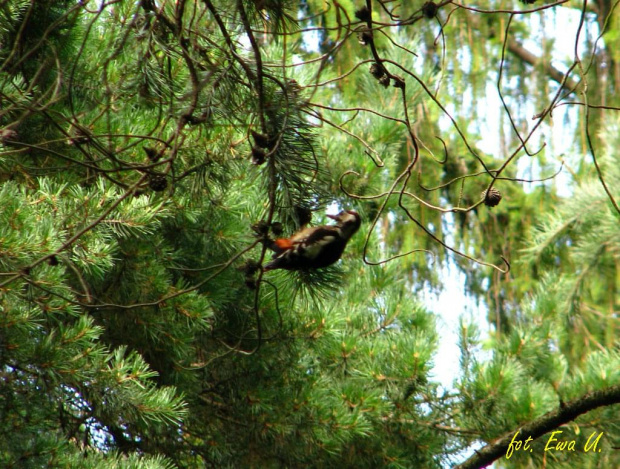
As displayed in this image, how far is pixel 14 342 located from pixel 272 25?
46.2 inches

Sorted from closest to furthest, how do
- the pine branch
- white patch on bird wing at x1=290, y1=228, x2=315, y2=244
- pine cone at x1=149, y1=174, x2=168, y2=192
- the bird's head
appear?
pine cone at x1=149, y1=174, x2=168, y2=192 < white patch on bird wing at x1=290, y1=228, x2=315, y2=244 < the bird's head < the pine branch

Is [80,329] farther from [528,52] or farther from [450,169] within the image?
[528,52]

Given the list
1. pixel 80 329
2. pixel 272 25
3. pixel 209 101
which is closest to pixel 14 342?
pixel 80 329

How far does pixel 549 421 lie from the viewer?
263 cm

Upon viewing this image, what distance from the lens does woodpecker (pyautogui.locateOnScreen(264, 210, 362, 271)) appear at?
1.69 m

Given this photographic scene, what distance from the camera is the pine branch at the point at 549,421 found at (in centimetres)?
254

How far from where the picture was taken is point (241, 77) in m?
1.75

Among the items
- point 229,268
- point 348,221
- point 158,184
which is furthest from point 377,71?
point 229,268

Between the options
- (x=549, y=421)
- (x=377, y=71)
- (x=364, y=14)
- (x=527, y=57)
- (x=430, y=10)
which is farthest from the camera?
(x=527, y=57)

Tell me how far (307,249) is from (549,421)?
145cm

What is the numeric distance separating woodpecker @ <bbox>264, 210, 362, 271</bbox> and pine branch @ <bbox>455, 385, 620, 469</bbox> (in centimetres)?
131

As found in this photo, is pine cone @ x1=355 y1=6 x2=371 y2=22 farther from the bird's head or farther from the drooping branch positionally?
the drooping branch

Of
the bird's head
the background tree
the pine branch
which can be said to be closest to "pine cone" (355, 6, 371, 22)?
the background tree

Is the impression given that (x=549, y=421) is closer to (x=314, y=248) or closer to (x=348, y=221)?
(x=348, y=221)
